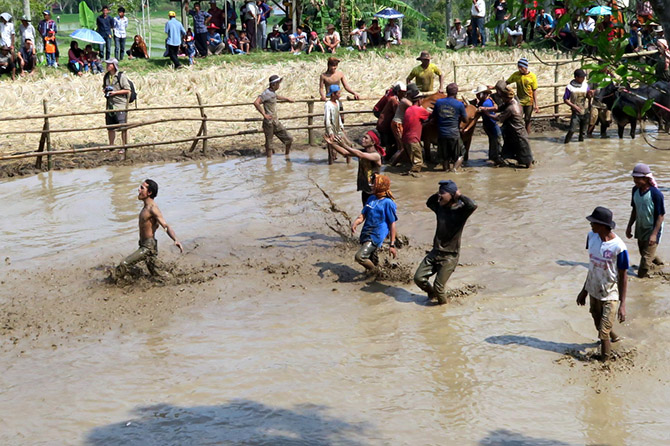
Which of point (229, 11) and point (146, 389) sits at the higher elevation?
point (229, 11)

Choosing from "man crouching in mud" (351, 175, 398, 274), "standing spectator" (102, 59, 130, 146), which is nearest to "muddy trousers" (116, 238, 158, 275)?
"man crouching in mud" (351, 175, 398, 274)

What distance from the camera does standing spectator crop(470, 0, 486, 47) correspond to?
23.9 metres

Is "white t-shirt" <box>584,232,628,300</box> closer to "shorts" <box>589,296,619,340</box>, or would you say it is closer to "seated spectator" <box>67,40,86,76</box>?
"shorts" <box>589,296,619,340</box>

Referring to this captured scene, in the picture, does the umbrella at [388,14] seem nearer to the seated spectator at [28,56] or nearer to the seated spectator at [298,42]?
the seated spectator at [298,42]

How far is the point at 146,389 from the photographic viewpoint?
6.74 metres

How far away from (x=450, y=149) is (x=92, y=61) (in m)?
11.5

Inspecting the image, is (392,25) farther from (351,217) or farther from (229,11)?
(351,217)

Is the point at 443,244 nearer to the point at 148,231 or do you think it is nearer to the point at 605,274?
the point at 605,274

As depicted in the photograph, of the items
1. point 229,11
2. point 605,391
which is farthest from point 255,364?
point 229,11

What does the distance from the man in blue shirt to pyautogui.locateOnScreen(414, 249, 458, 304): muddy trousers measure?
5466 mm

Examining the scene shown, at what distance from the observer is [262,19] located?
78.6 ft

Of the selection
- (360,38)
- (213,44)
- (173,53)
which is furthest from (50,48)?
(360,38)

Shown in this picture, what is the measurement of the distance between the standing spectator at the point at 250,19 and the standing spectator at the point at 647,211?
655 inches

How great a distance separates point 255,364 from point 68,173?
8.68 meters
